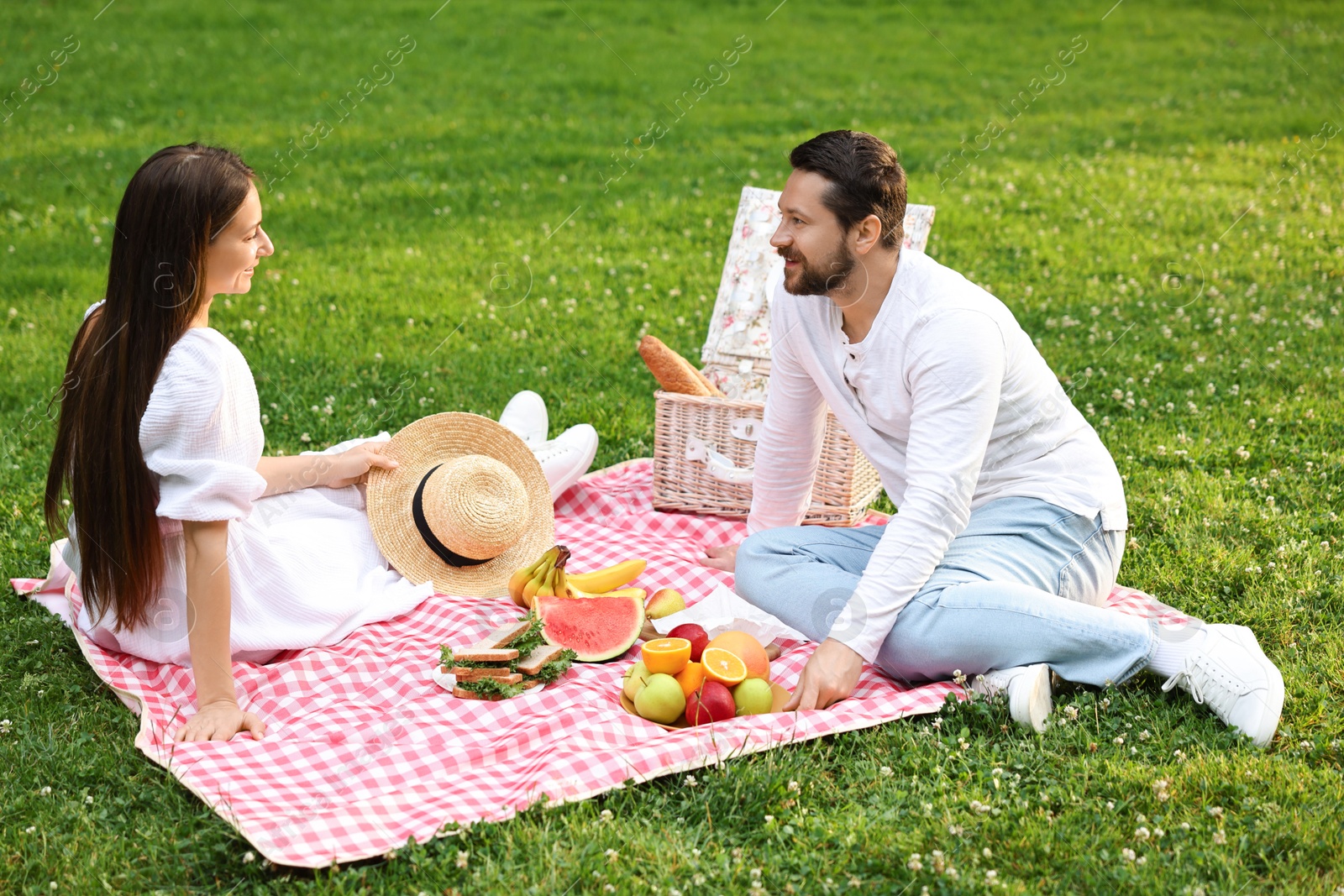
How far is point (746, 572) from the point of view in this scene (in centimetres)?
423

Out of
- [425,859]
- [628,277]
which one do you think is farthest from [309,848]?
[628,277]

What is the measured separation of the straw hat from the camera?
15.0 ft

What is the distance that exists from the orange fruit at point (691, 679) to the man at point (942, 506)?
307 mm

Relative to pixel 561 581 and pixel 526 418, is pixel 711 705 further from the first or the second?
pixel 526 418

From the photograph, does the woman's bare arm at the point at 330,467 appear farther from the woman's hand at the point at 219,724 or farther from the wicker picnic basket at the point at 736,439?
the wicker picnic basket at the point at 736,439

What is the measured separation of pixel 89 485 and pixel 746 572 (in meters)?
2.20

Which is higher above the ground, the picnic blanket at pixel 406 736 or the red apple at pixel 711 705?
the red apple at pixel 711 705

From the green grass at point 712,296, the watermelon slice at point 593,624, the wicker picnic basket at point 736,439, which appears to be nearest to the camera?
the green grass at point 712,296

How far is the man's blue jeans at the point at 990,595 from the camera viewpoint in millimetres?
3592

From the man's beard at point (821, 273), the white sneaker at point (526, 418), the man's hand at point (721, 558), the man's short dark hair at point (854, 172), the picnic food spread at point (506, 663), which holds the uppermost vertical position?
the man's short dark hair at point (854, 172)

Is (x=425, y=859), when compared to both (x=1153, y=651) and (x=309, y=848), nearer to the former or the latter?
(x=309, y=848)

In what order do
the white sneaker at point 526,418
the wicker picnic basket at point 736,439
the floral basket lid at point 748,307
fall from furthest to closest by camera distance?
1. the floral basket lid at point 748,307
2. the white sneaker at point 526,418
3. the wicker picnic basket at point 736,439

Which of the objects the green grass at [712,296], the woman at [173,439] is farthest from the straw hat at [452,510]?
the green grass at [712,296]

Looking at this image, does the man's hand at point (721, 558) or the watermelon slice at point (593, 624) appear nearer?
the watermelon slice at point (593, 624)
